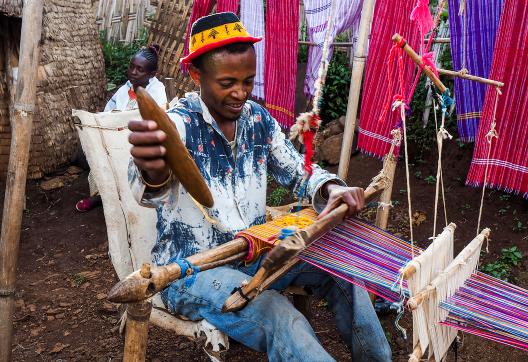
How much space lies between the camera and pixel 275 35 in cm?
464

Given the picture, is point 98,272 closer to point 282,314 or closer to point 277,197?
point 277,197

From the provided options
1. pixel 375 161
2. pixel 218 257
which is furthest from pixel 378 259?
pixel 375 161

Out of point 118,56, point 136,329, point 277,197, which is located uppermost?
point 118,56

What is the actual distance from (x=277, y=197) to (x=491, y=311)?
12.3ft

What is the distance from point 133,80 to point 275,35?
174 cm

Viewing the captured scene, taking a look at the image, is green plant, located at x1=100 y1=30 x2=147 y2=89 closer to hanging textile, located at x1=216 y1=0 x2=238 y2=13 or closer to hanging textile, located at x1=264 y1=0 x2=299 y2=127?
hanging textile, located at x1=216 y1=0 x2=238 y2=13

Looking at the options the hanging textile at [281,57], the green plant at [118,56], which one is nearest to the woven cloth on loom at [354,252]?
the hanging textile at [281,57]

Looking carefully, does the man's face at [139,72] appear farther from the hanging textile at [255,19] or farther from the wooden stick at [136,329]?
the wooden stick at [136,329]

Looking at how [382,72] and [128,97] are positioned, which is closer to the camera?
[382,72]

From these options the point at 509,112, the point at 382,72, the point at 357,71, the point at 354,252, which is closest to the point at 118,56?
the point at 382,72

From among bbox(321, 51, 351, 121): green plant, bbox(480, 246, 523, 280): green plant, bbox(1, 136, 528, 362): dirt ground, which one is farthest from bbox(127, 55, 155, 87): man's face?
bbox(480, 246, 523, 280): green plant

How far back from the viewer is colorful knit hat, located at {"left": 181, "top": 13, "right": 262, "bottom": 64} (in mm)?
2365

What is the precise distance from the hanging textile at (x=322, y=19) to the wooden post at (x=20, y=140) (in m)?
2.15

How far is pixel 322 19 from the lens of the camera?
4.35 meters
